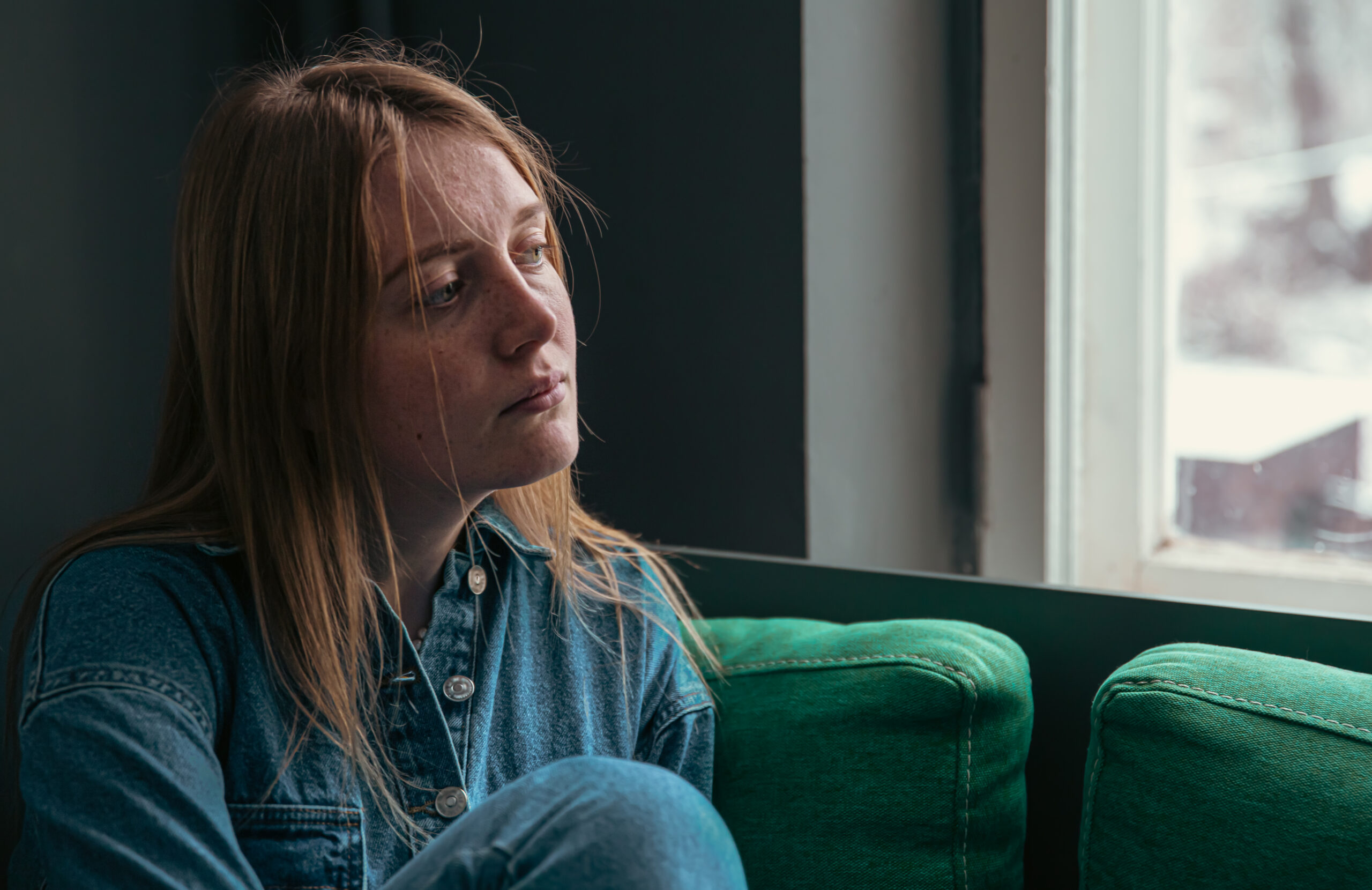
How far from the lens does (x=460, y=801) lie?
86 cm

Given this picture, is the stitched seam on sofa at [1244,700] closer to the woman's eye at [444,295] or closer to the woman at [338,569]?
the woman at [338,569]

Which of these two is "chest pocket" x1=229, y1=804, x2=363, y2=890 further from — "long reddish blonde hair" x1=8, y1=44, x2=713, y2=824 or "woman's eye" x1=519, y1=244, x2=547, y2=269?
"woman's eye" x1=519, y1=244, x2=547, y2=269

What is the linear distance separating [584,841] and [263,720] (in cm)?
28

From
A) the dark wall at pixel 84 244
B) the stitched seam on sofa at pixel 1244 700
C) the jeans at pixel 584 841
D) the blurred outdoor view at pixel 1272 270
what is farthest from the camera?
the blurred outdoor view at pixel 1272 270

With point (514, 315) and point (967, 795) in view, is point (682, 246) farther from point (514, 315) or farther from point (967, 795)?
point (967, 795)

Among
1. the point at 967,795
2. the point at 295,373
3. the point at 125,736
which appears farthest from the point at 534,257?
the point at 967,795

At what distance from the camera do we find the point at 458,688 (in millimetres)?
894

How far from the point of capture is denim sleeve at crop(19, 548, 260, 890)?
654mm

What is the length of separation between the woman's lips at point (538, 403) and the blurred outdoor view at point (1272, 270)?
1.08 m

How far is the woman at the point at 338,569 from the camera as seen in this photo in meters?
0.68

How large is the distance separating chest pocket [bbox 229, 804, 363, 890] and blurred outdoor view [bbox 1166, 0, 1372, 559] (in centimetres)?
127

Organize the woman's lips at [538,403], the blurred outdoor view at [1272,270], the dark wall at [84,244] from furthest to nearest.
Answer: the blurred outdoor view at [1272,270] < the dark wall at [84,244] < the woman's lips at [538,403]

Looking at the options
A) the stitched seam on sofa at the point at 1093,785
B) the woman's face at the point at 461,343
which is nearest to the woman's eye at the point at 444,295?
the woman's face at the point at 461,343

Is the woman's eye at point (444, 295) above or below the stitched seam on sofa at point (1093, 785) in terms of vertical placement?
above
